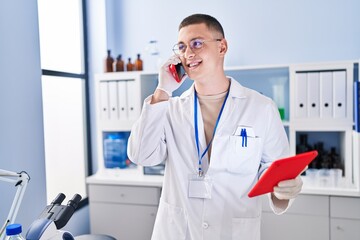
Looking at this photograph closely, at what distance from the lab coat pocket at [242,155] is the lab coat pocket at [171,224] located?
0.29 metres

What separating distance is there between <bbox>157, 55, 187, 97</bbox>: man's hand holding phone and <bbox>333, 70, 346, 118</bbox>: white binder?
4.08 ft

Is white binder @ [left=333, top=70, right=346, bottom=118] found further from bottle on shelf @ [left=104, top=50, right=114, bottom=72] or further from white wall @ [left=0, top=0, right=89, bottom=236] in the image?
white wall @ [left=0, top=0, right=89, bottom=236]

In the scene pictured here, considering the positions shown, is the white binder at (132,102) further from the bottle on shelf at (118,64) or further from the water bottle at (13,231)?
the water bottle at (13,231)

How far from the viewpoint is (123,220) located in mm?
2471

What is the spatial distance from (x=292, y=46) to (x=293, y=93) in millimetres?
535

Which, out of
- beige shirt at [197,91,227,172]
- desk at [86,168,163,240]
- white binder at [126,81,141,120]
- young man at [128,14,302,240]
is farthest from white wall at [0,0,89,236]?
beige shirt at [197,91,227,172]

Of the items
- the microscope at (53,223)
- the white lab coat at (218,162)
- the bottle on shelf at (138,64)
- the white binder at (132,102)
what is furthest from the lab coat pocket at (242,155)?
the bottle on shelf at (138,64)

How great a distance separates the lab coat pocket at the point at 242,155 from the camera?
1.37 meters

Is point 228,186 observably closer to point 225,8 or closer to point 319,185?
point 319,185

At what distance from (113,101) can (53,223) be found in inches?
66.4

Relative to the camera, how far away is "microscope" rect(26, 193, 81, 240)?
0.94 m

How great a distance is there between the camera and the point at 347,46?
8.13 ft

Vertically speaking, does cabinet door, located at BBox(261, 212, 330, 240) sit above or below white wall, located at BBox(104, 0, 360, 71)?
below

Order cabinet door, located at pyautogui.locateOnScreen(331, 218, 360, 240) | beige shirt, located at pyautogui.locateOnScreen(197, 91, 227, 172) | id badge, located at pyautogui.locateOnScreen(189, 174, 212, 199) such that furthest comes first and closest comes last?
cabinet door, located at pyautogui.locateOnScreen(331, 218, 360, 240), beige shirt, located at pyautogui.locateOnScreen(197, 91, 227, 172), id badge, located at pyautogui.locateOnScreen(189, 174, 212, 199)
